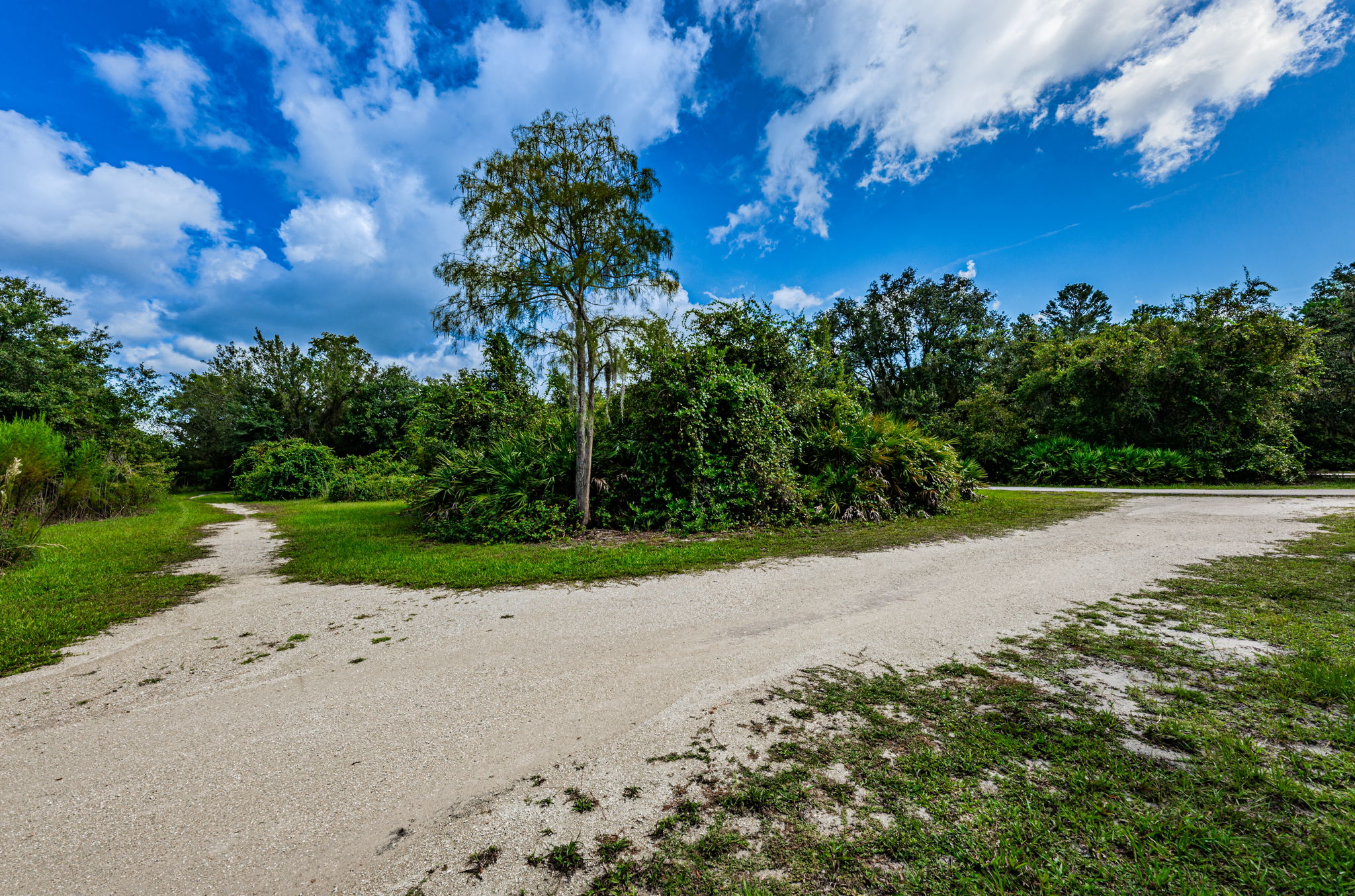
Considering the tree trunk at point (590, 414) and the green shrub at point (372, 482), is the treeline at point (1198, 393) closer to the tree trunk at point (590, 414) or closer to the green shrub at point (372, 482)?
the tree trunk at point (590, 414)

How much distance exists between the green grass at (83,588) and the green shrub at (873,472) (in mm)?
9362

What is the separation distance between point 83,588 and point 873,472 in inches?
472

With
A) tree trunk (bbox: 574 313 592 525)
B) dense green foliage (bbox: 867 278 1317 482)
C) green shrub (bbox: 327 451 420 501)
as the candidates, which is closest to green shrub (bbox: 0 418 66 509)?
tree trunk (bbox: 574 313 592 525)

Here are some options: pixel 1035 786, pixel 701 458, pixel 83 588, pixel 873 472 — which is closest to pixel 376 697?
pixel 1035 786

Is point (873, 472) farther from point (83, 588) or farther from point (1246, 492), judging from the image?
point (83, 588)

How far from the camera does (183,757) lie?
2307 millimetres

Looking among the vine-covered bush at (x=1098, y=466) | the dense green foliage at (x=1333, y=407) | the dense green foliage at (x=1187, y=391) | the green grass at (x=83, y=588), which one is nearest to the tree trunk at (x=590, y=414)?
the green grass at (x=83, y=588)

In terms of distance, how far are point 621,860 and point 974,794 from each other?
4.48 feet

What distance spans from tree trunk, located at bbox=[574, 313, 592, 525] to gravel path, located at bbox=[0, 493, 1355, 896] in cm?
397

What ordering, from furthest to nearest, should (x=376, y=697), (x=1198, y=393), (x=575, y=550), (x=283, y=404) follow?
1. (x=283, y=404)
2. (x=1198, y=393)
3. (x=575, y=550)
4. (x=376, y=697)

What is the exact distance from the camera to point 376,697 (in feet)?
9.40

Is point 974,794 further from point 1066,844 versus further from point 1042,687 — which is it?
point 1042,687

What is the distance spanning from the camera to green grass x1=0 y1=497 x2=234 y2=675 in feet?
12.3

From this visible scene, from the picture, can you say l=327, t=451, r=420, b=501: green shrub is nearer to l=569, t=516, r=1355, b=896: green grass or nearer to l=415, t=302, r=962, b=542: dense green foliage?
l=415, t=302, r=962, b=542: dense green foliage
